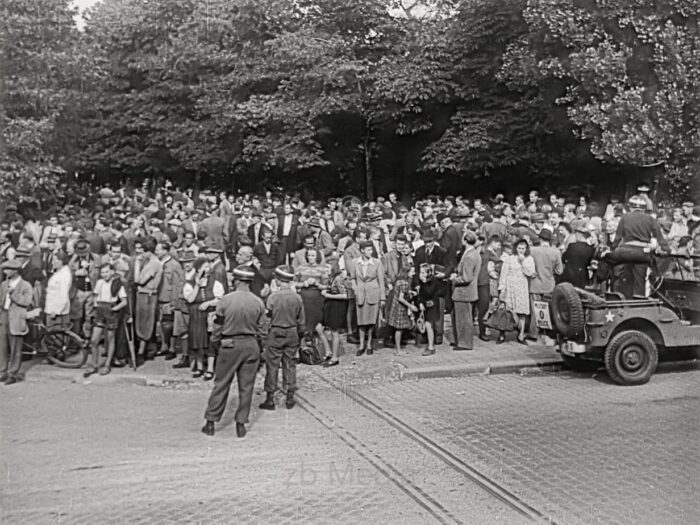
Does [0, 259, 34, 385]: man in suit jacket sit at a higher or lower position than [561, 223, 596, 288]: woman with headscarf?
lower

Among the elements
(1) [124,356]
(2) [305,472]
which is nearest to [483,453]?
(2) [305,472]

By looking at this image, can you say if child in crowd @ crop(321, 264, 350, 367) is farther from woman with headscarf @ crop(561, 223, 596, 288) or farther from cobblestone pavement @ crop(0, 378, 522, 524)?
woman with headscarf @ crop(561, 223, 596, 288)

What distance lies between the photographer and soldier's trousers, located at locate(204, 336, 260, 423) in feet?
32.1

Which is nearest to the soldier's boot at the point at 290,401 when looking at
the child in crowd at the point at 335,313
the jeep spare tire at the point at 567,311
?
the child in crowd at the point at 335,313

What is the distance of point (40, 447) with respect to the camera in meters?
9.46

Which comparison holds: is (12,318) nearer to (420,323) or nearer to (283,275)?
(283,275)

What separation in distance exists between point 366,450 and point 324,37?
24617 mm

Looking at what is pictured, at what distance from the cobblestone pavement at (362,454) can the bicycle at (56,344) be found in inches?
56.1

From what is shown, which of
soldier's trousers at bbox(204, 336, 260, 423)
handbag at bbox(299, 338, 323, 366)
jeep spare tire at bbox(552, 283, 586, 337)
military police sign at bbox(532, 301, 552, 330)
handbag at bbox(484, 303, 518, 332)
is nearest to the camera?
soldier's trousers at bbox(204, 336, 260, 423)

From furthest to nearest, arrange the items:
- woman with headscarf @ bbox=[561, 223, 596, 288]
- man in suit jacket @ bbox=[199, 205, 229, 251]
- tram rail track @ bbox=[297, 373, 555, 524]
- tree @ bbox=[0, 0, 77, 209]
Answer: tree @ bbox=[0, 0, 77, 209] < man in suit jacket @ bbox=[199, 205, 229, 251] < woman with headscarf @ bbox=[561, 223, 596, 288] < tram rail track @ bbox=[297, 373, 555, 524]

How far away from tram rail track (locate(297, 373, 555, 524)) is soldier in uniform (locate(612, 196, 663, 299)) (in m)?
4.10

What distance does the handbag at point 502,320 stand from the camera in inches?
567

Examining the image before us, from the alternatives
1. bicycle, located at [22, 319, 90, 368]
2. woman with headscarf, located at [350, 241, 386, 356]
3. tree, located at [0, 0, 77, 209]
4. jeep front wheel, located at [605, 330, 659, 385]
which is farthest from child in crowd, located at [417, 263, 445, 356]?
tree, located at [0, 0, 77, 209]

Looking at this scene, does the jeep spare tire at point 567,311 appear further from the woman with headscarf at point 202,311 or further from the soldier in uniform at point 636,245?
the woman with headscarf at point 202,311
